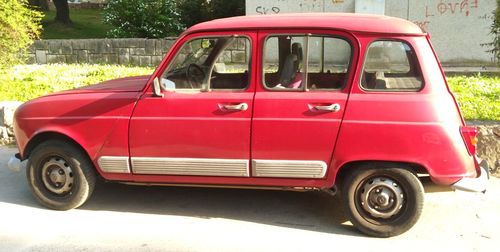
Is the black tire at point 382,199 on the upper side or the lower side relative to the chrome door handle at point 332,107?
lower

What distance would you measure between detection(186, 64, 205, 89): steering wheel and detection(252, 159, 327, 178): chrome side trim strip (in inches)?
34.0

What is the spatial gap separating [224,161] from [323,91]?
1.00 meters

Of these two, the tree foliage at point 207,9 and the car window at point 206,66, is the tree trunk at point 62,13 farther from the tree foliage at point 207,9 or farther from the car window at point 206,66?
the car window at point 206,66

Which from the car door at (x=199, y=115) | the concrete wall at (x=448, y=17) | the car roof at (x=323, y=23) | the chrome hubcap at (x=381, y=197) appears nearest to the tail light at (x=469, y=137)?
the chrome hubcap at (x=381, y=197)

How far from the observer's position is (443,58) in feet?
40.9

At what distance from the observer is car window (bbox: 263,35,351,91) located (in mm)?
4277

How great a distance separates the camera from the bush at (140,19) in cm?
1420

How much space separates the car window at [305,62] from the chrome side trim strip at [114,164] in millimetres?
1413

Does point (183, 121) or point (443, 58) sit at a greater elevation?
point (183, 121)

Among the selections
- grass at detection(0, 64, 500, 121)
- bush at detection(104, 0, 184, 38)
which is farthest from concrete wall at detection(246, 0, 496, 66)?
bush at detection(104, 0, 184, 38)

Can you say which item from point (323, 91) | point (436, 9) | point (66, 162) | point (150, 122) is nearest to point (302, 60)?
point (323, 91)

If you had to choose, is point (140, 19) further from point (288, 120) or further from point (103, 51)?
point (288, 120)

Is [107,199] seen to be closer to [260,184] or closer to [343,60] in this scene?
[260,184]

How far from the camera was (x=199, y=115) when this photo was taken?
4.38 metres
